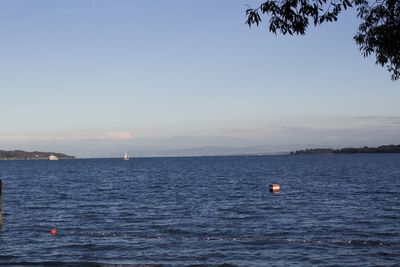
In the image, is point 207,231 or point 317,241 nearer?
point 317,241

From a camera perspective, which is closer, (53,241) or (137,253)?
(137,253)

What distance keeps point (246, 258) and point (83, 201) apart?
121 ft

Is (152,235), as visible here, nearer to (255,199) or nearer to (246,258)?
(246,258)

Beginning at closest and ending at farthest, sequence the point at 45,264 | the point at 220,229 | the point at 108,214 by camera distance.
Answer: the point at 45,264
the point at 220,229
the point at 108,214

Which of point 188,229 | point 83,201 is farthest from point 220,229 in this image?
point 83,201

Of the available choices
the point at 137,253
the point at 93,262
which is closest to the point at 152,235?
the point at 137,253

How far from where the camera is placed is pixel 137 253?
2900 cm

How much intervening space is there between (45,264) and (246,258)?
33.4 ft

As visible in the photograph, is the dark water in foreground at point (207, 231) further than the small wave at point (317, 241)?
No

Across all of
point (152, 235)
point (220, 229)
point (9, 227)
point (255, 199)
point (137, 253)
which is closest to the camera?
point (137, 253)

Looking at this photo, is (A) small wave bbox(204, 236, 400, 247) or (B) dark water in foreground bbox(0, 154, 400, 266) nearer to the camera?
(B) dark water in foreground bbox(0, 154, 400, 266)

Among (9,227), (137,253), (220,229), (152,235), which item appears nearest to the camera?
(137,253)

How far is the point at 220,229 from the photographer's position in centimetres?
3738

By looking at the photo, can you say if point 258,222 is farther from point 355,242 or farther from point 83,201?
point 83,201
